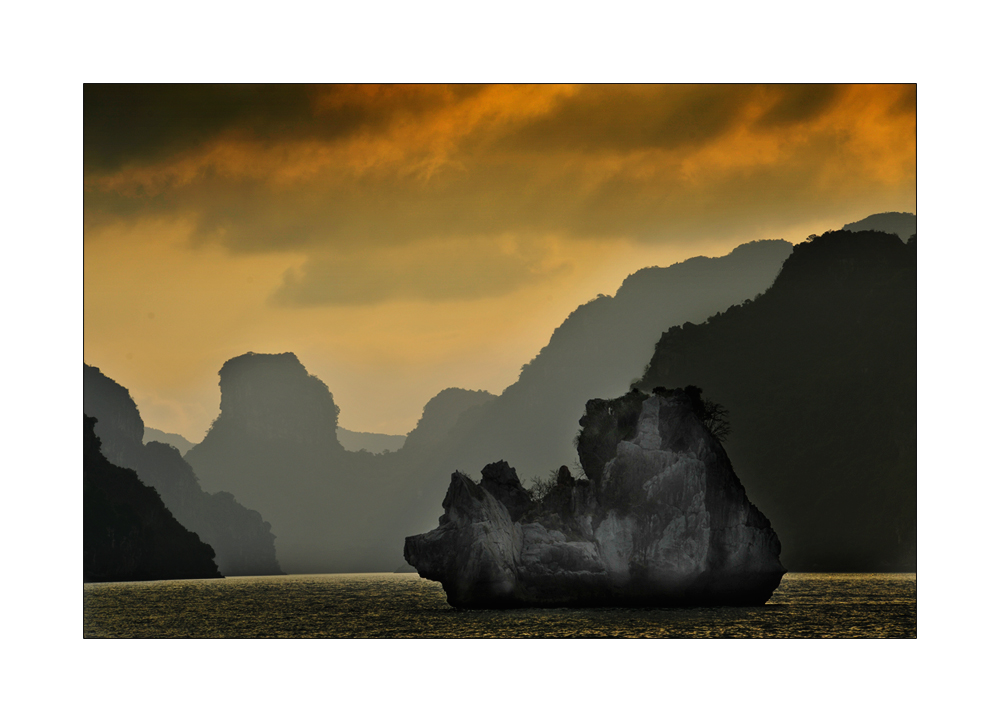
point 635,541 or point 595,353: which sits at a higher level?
point 595,353

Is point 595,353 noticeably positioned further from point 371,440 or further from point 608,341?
point 371,440

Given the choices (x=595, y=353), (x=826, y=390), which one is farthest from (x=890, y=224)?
(x=595, y=353)

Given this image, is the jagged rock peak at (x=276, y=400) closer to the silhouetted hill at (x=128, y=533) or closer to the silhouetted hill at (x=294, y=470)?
the silhouetted hill at (x=294, y=470)

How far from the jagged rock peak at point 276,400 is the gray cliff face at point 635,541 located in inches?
308

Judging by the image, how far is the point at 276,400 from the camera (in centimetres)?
3127

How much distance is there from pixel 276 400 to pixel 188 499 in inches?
209

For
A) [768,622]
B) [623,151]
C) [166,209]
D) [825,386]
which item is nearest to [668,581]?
[768,622]

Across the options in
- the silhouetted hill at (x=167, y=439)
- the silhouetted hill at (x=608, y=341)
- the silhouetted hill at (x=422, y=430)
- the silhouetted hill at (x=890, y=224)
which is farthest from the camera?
the silhouetted hill at (x=167, y=439)

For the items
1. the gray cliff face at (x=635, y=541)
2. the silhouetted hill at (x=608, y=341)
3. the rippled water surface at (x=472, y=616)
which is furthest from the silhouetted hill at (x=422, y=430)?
the rippled water surface at (x=472, y=616)

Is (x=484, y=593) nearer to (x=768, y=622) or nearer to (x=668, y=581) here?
(x=668, y=581)

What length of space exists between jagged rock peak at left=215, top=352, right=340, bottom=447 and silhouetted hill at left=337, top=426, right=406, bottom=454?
0.52 m

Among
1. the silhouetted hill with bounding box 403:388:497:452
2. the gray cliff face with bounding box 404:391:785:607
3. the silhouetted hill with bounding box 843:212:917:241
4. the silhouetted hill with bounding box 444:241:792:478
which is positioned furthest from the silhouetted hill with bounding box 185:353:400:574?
the silhouetted hill with bounding box 843:212:917:241

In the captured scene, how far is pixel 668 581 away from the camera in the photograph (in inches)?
837

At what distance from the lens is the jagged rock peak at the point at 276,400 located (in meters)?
26.6
